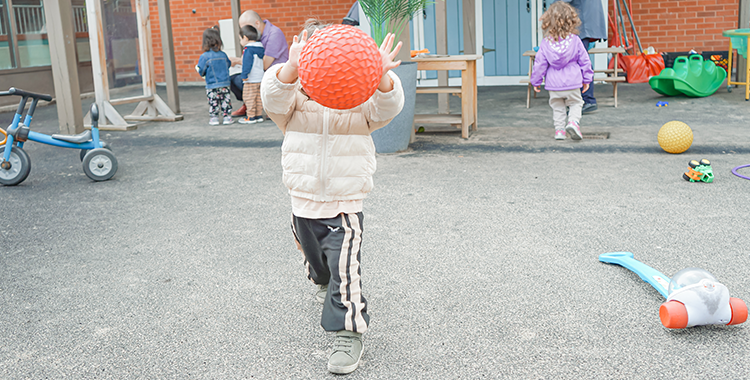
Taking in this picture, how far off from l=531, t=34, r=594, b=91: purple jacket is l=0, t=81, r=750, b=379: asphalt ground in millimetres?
723

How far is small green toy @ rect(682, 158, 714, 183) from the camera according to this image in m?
4.44

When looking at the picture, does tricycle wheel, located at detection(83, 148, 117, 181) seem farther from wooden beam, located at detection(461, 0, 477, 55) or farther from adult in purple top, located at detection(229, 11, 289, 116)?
wooden beam, located at detection(461, 0, 477, 55)

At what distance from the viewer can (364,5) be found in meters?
5.68

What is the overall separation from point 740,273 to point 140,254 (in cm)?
297

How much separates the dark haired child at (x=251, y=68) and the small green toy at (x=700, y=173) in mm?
5162

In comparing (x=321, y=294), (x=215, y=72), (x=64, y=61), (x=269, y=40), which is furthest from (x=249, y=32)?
(x=321, y=294)

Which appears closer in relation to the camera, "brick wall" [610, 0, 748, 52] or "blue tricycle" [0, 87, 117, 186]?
"blue tricycle" [0, 87, 117, 186]

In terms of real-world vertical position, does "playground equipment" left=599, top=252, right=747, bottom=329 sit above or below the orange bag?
below

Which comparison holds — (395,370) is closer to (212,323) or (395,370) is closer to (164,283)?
(212,323)

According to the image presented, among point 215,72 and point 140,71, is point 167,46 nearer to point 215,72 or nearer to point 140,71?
point 140,71

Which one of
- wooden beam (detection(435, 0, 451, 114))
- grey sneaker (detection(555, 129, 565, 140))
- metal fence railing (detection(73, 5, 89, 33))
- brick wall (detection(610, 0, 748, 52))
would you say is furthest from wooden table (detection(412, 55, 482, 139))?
metal fence railing (detection(73, 5, 89, 33))

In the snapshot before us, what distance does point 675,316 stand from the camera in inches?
88.9

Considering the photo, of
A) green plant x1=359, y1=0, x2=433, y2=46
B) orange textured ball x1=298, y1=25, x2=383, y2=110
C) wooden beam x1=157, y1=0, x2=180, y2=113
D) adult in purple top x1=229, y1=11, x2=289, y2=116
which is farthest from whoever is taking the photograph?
wooden beam x1=157, y1=0, x2=180, y2=113

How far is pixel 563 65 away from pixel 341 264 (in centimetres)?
472
